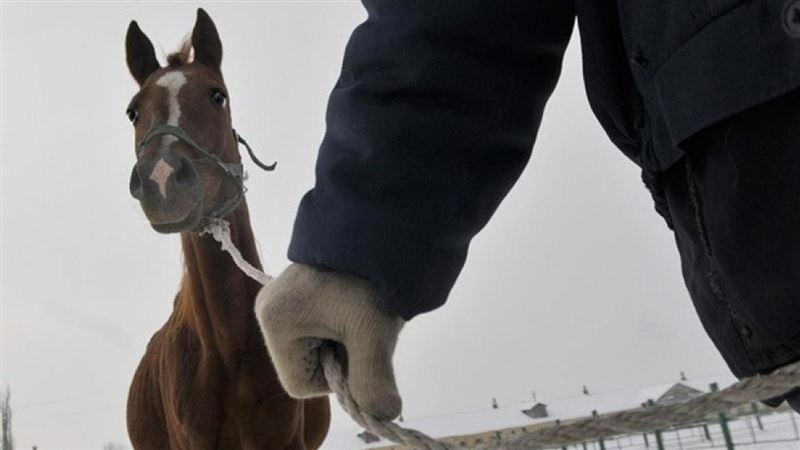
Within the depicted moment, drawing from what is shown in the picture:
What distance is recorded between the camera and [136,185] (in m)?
2.42

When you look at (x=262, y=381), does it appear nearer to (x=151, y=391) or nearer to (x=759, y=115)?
(x=151, y=391)

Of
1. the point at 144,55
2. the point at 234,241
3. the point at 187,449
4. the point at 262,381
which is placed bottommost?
the point at 187,449

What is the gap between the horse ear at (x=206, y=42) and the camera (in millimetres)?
3459

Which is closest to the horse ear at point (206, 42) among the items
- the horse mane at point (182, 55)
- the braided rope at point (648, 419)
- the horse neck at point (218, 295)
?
the horse mane at point (182, 55)

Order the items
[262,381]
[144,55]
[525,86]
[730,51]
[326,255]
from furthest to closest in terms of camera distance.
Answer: [144,55]
[262,381]
[525,86]
[326,255]
[730,51]

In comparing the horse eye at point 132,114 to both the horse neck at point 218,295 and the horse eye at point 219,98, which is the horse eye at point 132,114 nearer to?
the horse eye at point 219,98

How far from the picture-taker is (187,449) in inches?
105

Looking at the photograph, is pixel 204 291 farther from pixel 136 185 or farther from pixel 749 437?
pixel 749 437

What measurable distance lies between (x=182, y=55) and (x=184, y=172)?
3.44 ft

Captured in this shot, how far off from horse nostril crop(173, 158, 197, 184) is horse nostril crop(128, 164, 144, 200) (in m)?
0.12

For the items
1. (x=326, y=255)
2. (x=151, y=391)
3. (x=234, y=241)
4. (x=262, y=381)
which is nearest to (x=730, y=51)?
(x=326, y=255)

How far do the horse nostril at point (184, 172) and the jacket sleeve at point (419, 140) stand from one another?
1693 millimetres

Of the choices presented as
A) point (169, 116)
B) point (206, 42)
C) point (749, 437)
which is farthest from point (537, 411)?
point (169, 116)

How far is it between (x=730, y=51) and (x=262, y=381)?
228 centimetres
